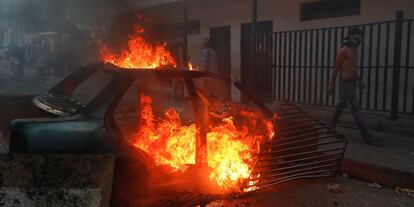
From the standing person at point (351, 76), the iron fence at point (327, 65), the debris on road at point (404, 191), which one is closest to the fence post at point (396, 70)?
Answer: the iron fence at point (327, 65)

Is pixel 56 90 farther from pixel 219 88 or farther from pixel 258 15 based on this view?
pixel 258 15

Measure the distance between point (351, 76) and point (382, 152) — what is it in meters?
1.41

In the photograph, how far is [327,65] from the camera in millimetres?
8695

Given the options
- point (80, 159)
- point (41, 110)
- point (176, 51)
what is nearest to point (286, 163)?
point (80, 159)

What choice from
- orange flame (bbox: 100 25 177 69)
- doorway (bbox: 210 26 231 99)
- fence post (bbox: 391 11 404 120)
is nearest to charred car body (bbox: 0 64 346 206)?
orange flame (bbox: 100 25 177 69)

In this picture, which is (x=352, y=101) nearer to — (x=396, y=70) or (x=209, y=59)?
(x=396, y=70)

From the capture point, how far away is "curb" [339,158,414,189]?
5258mm

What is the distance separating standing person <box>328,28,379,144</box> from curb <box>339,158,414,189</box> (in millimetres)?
1236

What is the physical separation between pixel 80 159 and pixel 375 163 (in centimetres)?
407

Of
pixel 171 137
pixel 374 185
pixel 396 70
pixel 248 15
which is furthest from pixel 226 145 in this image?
pixel 248 15

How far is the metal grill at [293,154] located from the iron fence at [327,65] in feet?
10.1

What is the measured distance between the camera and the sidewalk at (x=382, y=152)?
17.7 feet

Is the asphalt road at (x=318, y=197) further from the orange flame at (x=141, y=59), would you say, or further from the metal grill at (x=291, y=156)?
the orange flame at (x=141, y=59)

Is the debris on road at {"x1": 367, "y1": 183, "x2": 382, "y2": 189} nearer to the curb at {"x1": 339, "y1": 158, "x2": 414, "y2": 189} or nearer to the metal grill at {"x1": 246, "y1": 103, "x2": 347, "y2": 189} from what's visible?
the curb at {"x1": 339, "y1": 158, "x2": 414, "y2": 189}
